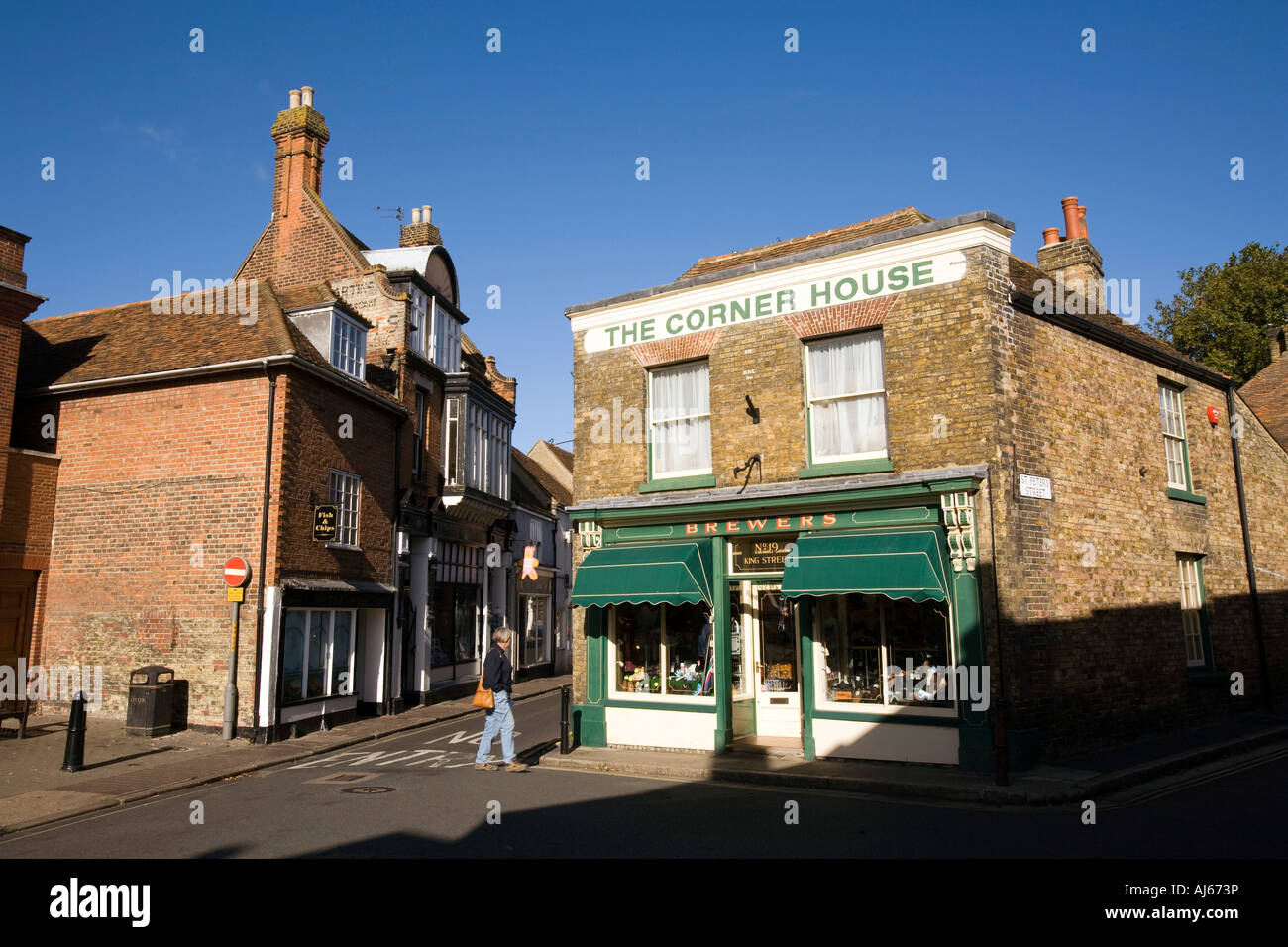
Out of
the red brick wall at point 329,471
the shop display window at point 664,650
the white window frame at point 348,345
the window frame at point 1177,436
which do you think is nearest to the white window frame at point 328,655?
the red brick wall at point 329,471

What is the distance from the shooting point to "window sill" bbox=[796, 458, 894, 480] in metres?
12.7

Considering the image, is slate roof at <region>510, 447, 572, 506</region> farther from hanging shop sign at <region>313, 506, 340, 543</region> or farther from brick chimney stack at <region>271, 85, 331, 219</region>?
hanging shop sign at <region>313, 506, 340, 543</region>

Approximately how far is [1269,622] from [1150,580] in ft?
18.5

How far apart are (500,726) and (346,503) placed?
26.9ft

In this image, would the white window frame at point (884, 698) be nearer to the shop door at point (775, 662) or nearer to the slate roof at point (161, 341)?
the shop door at point (775, 662)

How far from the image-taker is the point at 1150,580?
14617mm

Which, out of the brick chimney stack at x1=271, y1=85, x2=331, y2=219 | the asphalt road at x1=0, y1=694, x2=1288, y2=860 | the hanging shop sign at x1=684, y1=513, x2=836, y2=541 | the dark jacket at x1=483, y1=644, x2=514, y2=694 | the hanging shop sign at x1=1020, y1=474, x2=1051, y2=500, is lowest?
the asphalt road at x1=0, y1=694, x2=1288, y2=860

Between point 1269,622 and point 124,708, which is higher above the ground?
point 1269,622

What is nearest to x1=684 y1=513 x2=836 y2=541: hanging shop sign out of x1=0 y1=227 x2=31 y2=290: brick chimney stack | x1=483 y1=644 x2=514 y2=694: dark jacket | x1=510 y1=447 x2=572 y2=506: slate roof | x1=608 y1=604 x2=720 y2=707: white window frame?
x1=608 y1=604 x2=720 y2=707: white window frame

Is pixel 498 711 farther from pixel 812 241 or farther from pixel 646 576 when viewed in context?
pixel 812 241

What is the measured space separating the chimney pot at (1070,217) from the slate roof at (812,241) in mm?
3260

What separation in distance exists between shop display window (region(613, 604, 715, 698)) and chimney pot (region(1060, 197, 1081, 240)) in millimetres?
9949
